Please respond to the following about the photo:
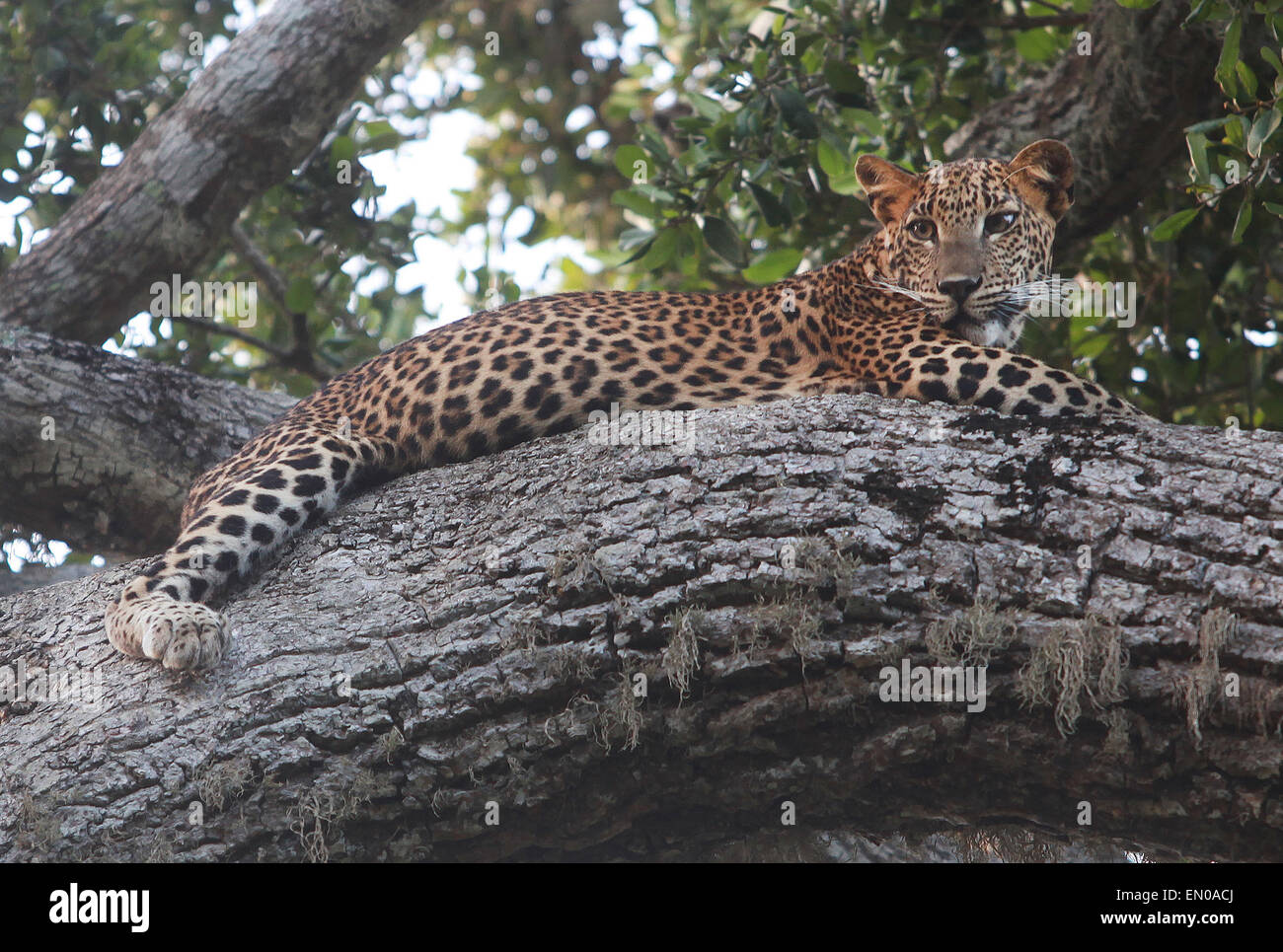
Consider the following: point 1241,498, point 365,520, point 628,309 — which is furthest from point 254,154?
point 1241,498

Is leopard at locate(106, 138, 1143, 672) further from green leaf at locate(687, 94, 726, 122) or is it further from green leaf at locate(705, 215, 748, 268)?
green leaf at locate(687, 94, 726, 122)

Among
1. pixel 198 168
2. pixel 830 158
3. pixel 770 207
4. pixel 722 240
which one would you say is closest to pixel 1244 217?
pixel 830 158

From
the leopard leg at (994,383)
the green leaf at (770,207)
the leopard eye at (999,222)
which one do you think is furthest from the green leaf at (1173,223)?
the green leaf at (770,207)

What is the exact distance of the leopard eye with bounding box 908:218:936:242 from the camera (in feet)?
20.7

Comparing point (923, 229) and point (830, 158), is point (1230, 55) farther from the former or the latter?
point (830, 158)

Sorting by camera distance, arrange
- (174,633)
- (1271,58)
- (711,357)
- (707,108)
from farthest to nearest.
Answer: (707,108)
(711,357)
(1271,58)
(174,633)

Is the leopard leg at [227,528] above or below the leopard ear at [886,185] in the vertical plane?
below

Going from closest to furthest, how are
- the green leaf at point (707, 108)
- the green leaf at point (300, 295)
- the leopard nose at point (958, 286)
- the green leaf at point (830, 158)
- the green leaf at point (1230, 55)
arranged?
the green leaf at point (1230, 55), the leopard nose at point (958, 286), the green leaf at point (830, 158), the green leaf at point (707, 108), the green leaf at point (300, 295)

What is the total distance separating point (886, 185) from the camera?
655 cm

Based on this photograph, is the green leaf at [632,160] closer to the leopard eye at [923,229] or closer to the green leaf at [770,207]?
the green leaf at [770,207]

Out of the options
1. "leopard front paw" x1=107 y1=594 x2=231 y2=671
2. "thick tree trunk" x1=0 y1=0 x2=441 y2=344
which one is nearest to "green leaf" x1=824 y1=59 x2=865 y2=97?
"thick tree trunk" x1=0 y1=0 x2=441 y2=344

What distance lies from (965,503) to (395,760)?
207 cm

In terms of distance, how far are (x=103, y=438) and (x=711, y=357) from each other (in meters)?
2.99

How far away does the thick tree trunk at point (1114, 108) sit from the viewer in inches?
276
